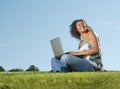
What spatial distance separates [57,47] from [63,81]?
8.15ft

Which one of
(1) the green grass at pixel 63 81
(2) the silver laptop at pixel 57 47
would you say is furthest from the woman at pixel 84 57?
(1) the green grass at pixel 63 81

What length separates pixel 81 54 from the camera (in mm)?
18031

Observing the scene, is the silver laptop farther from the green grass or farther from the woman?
the green grass

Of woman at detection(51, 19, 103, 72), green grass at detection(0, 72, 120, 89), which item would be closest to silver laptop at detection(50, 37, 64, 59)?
woman at detection(51, 19, 103, 72)

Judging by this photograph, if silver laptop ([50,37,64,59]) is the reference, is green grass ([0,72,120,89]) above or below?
below

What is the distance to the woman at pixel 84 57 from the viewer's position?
17.8 m

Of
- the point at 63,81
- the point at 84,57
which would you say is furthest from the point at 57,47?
the point at 63,81

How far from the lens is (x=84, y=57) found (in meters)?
18.2

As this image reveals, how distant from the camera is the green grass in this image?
15.2 metres

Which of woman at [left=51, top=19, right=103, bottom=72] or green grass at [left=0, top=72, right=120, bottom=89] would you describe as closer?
green grass at [left=0, top=72, right=120, bottom=89]

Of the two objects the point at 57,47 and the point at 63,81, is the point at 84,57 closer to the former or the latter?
the point at 57,47

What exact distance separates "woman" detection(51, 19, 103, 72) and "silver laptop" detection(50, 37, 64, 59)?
214 millimetres

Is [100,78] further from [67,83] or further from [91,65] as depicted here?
[91,65]

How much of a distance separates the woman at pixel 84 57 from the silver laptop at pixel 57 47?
214 mm
